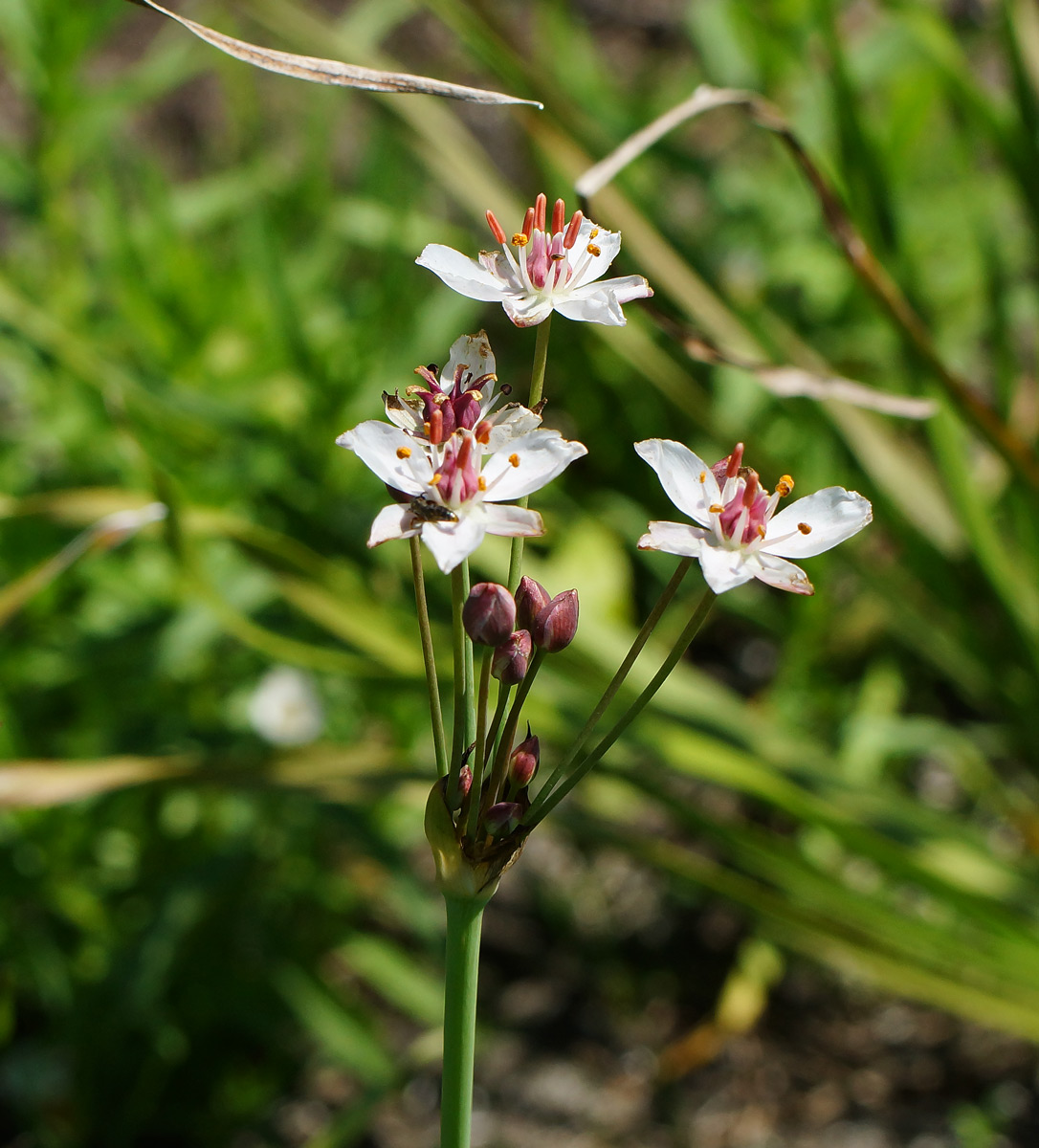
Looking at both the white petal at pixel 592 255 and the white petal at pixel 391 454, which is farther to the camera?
the white petal at pixel 592 255

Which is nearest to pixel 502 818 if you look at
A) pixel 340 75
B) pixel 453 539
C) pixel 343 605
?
pixel 453 539

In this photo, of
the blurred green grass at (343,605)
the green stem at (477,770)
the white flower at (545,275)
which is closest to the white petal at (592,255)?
the white flower at (545,275)

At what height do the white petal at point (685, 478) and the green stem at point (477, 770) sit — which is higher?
the white petal at point (685, 478)

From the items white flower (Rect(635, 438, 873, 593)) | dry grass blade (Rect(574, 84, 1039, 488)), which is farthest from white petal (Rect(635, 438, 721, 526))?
dry grass blade (Rect(574, 84, 1039, 488))

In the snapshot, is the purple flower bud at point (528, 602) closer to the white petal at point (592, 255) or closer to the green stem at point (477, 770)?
the green stem at point (477, 770)

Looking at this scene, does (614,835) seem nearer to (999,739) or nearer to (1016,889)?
(1016,889)

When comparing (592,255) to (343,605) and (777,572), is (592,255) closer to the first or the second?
(777,572)

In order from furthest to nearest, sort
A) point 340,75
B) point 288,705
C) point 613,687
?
point 288,705
point 340,75
point 613,687

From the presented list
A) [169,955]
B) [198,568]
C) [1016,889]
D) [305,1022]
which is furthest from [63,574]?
[1016,889]
